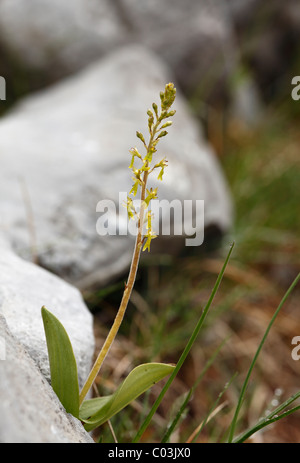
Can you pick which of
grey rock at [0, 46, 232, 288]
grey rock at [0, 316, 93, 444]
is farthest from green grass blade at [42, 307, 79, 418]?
grey rock at [0, 46, 232, 288]

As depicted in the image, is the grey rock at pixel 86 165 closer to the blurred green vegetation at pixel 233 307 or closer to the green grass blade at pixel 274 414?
the blurred green vegetation at pixel 233 307

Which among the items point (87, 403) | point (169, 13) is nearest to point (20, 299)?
point (87, 403)

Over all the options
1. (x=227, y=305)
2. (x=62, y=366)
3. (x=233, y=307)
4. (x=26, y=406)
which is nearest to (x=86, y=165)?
(x=227, y=305)

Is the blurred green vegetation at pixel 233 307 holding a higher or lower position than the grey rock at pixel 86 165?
lower

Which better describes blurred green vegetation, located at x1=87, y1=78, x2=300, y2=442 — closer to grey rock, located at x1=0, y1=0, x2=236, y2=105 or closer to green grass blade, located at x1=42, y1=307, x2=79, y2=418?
green grass blade, located at x1=42, y1=307, x2=79, y2=418

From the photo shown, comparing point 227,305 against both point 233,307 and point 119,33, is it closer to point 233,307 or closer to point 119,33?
point 233,307

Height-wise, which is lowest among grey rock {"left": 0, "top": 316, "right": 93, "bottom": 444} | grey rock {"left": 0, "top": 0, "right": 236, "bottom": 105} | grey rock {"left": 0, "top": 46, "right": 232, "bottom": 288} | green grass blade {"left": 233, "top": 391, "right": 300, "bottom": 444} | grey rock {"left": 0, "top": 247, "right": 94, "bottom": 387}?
green grass blade {"left": 233, "top": 391, "right": 300, "bottom": 444}

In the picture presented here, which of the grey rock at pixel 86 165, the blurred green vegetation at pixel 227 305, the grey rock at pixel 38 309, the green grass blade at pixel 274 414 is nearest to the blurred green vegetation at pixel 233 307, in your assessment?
the blurred green vegetation at pixel 227 305
